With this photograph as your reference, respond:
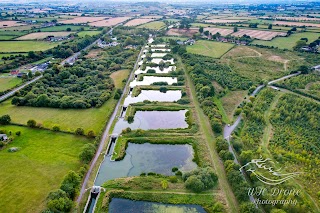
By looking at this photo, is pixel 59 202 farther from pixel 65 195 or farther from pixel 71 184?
pixel 71 184

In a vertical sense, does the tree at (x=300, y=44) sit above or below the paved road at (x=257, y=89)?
above

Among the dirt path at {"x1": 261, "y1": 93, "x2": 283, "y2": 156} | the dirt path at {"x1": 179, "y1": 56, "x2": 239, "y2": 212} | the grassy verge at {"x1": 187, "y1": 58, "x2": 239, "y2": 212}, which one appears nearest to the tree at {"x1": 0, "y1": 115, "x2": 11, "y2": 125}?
the dirt path at {"x1": 179, "y1": 56, "x2": 239, "y2": 212}

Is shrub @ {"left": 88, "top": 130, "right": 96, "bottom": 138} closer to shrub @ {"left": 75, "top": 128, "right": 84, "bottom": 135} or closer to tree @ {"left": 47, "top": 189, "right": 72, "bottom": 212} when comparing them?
shrub @ {"left": 75, "top": 128, "right": 84, "bottom": 135}

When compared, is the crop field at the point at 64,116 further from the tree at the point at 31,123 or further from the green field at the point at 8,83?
the green field at the point at 8,83

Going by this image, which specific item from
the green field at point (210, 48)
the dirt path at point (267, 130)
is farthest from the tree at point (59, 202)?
the green field at point (210, 48)

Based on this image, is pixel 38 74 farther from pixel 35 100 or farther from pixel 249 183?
pixel 249 183

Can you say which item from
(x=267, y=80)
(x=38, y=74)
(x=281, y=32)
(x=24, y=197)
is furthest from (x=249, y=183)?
(x=281, y=32)

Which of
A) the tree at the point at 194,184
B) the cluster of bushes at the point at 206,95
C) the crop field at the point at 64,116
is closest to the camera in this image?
the tree at the point at 194,184
